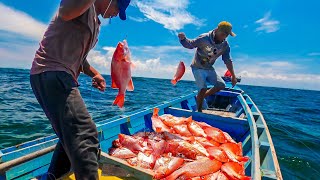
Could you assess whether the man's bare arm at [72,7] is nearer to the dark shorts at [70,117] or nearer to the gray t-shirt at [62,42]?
the gray t-shirt at [62,42]

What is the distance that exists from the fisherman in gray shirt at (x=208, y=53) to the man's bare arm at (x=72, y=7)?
528cm

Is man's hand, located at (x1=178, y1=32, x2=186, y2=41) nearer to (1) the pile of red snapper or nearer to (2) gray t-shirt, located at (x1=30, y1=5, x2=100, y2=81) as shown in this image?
(1) the pile of red snapper

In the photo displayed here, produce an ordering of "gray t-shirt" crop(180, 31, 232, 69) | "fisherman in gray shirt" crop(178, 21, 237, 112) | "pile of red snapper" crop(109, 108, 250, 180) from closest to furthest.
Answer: "pile of red snapper" crop(109, 108, 250, 180) → "fisherman in gray shirt" crop(178, 21, 237, 112) → "gray t-shirt" crop(180, 31, 232, 69)

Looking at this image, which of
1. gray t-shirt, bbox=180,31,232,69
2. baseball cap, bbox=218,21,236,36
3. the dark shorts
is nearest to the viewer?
the dark shorts

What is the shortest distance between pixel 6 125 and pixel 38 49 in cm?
861

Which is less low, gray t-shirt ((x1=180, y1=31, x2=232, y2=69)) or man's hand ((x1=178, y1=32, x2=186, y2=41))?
man's hand ((x1=178, y1=32, x2=186, y2=41))

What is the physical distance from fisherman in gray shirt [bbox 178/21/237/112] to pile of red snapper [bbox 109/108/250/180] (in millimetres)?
2406

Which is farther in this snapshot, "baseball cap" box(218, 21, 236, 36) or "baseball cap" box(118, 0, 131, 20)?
"baseball cap" box(218, 21, 236, 36)

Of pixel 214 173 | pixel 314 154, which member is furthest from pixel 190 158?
pixel 314 154

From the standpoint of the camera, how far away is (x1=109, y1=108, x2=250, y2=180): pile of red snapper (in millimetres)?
3381

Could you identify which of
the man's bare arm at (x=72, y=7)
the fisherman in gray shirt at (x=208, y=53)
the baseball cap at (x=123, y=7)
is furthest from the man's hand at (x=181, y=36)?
the man's bare arm at (x=72, y=7)

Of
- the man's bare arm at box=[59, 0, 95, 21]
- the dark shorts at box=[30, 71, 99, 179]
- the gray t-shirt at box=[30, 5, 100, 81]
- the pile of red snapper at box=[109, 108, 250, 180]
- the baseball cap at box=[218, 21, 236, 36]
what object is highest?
the baseball cap at box=[218, 21, 236, 36]

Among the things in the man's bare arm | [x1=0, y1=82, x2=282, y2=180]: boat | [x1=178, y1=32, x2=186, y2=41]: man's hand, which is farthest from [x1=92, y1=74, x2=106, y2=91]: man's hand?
[x1=178, y1=32, x2=186, y2=41]: man's hand

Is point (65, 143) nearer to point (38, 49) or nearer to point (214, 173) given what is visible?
point (38, 49)
